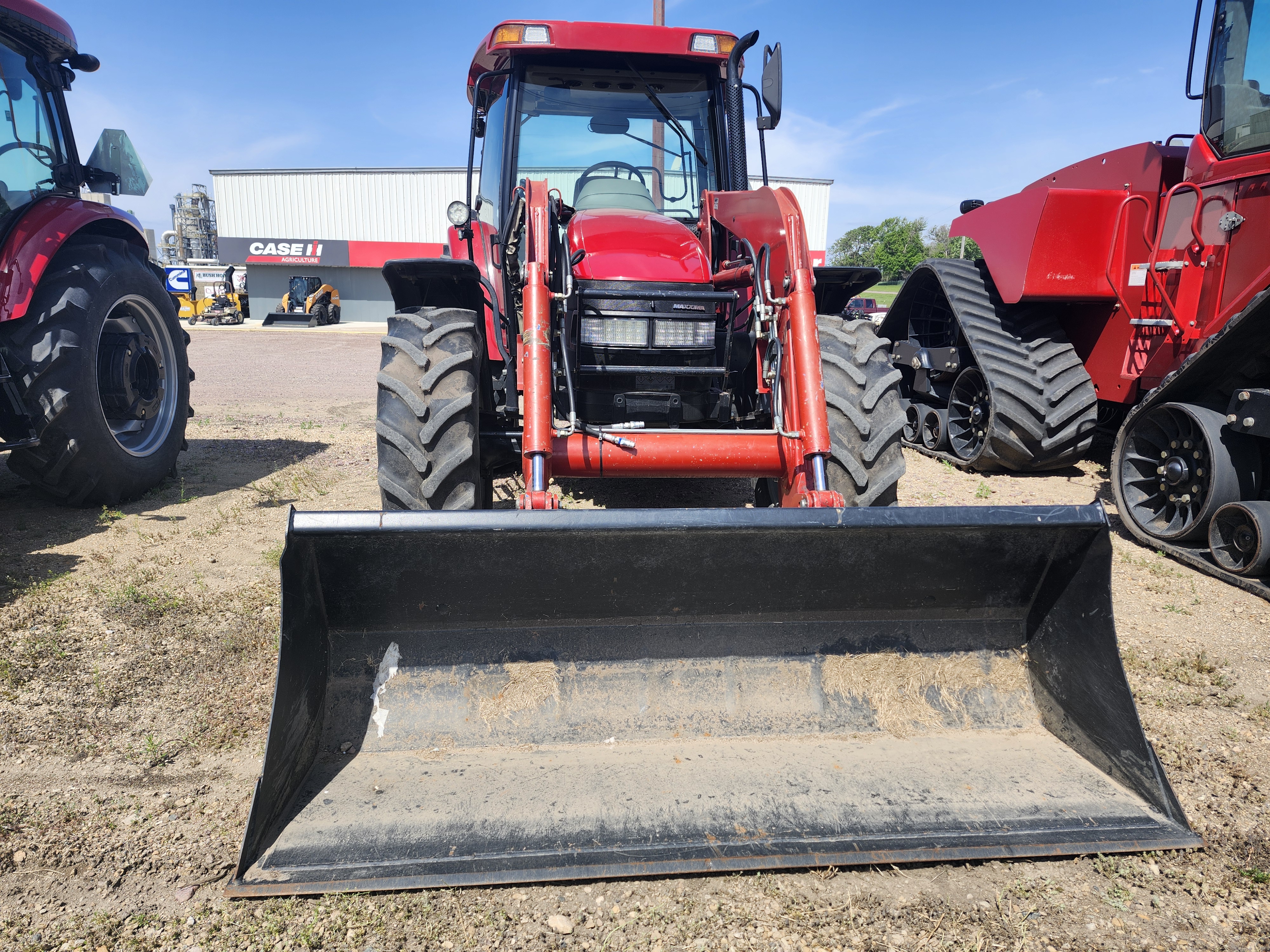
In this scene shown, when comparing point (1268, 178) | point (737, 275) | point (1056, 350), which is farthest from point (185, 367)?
point (1268, 178)

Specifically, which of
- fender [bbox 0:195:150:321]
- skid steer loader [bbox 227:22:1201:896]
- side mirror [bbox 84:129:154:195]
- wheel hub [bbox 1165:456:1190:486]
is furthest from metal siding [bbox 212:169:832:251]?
skid steer loader [bbox 227:22:1201:896]

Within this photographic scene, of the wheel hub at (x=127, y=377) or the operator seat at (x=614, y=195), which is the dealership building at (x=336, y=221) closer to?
the wheel hub at (x=127, y=377)

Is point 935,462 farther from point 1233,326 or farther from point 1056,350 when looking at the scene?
point 1233,326

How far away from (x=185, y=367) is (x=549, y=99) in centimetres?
342

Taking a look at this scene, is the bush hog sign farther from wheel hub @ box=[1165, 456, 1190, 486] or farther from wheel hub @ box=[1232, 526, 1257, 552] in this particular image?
wheel hub @ box=[1232, 526, 1257, 552]

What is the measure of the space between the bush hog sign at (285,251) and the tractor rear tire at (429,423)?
98.9 feet

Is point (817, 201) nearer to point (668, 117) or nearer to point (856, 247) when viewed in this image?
point (668, 117)

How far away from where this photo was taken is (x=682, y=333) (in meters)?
3.58

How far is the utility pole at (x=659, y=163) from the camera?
4.37 metres

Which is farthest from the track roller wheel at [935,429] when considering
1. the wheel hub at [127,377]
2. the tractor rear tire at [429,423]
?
the wheel hub at [127,377]

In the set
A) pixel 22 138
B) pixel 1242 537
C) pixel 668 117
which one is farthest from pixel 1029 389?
pixel 22 138

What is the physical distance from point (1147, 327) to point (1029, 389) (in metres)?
0.78

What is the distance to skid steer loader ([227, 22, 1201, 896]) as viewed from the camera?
6.52 feet

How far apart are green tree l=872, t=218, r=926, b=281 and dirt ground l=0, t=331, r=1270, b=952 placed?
69.4m
